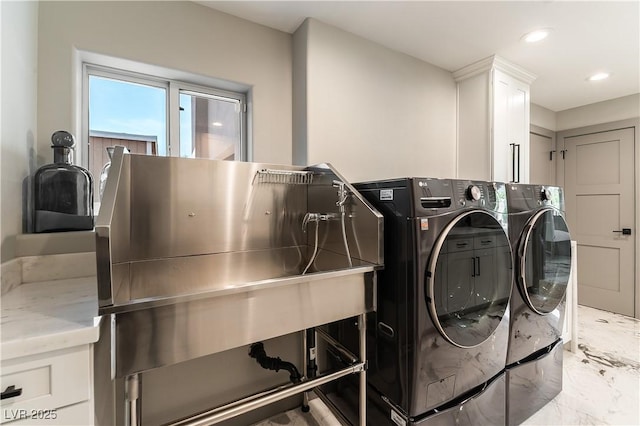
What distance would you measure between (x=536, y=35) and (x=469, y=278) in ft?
6.48

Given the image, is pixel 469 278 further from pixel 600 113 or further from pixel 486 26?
pixel 600 113

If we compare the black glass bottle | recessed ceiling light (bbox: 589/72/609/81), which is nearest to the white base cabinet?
the black glass bottle

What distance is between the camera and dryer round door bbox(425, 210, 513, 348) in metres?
1.27

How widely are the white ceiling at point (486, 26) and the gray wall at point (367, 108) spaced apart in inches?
4.6

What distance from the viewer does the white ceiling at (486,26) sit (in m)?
1.74

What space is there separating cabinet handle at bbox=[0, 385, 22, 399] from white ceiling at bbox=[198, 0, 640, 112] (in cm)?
198

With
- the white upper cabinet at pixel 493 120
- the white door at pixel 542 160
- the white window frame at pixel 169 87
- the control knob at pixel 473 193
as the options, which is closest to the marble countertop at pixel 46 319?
the white window frame at pixel 169 87

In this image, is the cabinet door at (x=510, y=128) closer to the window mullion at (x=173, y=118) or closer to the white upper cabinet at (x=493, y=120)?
the white upper cabinet at (x=493, y=120)

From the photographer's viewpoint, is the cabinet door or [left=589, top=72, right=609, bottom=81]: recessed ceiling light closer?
the cabinet door

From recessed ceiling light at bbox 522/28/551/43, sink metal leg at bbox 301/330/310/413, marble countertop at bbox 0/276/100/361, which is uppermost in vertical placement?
recessed ceiling light at bbox 522/28/551/43

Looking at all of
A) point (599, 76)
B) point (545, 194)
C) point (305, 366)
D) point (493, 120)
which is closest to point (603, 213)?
point (599, 76)

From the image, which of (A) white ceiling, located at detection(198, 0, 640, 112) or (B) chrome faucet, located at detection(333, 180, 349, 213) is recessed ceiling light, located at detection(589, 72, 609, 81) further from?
(B) chrome faucet, located at detection(333, 180, 349, 213)

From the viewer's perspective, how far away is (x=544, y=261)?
1771 millimetres

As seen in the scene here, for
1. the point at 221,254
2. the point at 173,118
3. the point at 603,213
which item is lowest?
the point at 221,254
